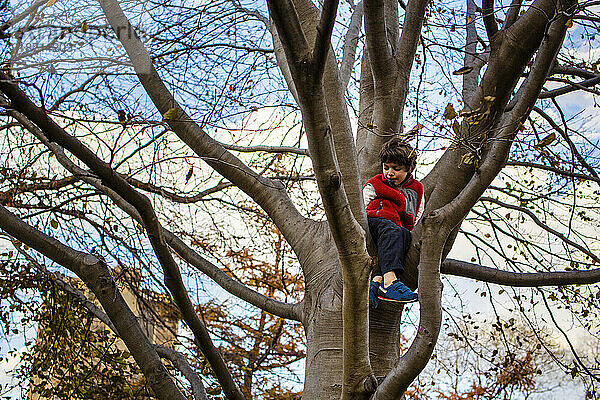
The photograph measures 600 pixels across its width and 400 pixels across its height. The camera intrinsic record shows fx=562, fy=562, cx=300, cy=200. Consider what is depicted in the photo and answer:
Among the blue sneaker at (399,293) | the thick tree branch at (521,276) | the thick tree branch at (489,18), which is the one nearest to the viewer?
the blue sneaker at (399,293)

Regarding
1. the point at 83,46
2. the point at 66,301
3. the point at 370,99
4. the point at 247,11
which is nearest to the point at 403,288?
the point at 370,99

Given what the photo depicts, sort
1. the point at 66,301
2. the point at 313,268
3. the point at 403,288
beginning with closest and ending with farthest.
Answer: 1. the point at 403,288
2. the point at 313,268
3. the point at 66,301

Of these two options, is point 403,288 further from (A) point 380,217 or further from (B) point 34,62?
(B) point 34,62

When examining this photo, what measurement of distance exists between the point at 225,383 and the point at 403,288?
4.33 feet

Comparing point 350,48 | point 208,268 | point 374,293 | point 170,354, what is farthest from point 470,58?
point 170,354

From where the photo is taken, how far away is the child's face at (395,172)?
3.94 m

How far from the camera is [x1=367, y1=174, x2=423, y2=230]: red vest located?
3832 millimetres

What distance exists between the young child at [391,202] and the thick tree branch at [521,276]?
0.63 metres

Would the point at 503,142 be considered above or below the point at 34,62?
below

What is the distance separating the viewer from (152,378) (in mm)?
3266

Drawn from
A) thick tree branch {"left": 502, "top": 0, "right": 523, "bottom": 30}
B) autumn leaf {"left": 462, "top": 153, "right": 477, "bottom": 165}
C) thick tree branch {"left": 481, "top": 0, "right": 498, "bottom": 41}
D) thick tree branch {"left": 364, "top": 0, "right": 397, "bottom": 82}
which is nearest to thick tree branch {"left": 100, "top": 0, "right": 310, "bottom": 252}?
thick tree branch {"left": 364, "top": 0, "right": 397, "bottom": 82}

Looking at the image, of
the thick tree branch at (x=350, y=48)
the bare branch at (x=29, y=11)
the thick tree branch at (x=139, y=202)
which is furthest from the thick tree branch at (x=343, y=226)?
the thick tree branch at (x=350, y=48)

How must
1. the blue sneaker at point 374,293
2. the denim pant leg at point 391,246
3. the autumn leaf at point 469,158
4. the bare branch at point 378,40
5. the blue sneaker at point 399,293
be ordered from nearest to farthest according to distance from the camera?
the autumn leaf at point 469,158 → the blue sneaker at point 399,293 → the denim pant leg at point 391,246 → the blue sneaker at point 374,293 → the bare branch at point 378,40

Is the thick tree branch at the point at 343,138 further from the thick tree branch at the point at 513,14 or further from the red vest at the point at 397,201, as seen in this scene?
the thick tree branch at the point at 513,14
